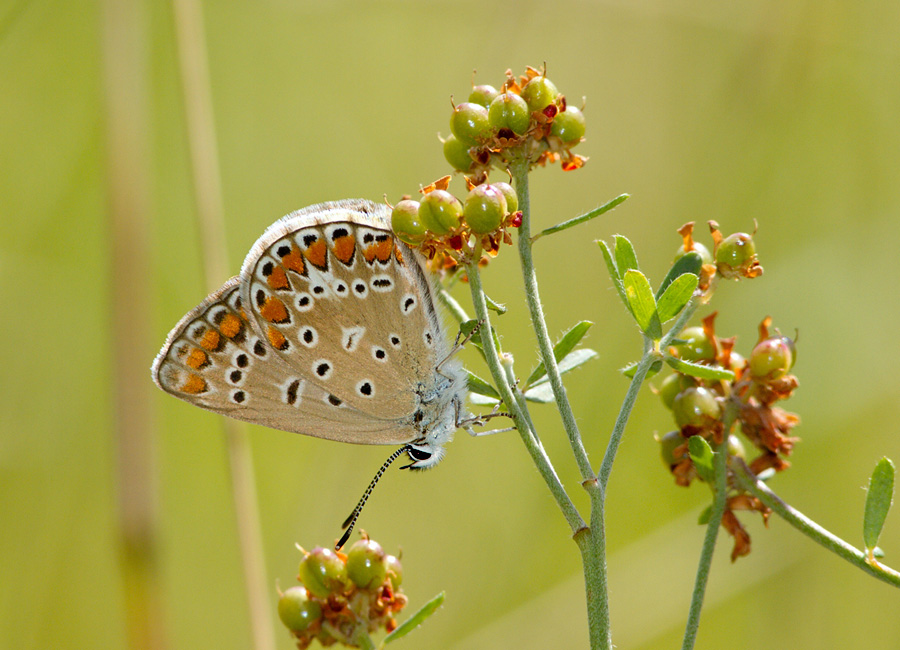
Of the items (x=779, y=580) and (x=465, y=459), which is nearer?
(x=779, y=580)

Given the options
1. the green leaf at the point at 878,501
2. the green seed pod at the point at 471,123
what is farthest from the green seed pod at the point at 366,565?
the green leaf at the point at 878,501

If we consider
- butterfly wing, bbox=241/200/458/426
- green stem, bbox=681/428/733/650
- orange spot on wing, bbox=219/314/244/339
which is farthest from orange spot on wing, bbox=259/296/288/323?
green stem, bbox=681/428/733/650

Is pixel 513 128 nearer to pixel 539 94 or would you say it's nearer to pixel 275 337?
pixel 539 94

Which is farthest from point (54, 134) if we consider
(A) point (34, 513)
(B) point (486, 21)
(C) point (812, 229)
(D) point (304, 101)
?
(C) point (812, 229)

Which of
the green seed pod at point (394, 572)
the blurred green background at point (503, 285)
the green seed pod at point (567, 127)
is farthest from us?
the blurred green background at point (503, 285)

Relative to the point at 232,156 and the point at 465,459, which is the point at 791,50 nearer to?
A: the point at 465,459

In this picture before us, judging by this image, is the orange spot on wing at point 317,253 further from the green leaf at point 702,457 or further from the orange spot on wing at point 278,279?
the green leaf at point 702,457
